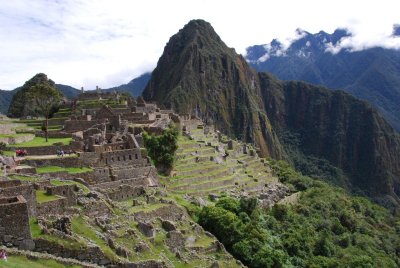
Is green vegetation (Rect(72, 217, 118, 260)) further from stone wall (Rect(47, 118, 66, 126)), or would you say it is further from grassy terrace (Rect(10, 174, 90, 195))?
stone wall (Rect(47, 118, 66, 126))

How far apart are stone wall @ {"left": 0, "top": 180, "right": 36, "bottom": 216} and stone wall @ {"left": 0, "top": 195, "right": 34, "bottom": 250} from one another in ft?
5.18

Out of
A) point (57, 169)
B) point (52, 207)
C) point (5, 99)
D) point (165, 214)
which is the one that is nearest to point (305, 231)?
point (165, 214)

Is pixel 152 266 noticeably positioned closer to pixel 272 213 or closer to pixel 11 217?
pixel 11 217

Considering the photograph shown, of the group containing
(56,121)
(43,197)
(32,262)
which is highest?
(56,121)

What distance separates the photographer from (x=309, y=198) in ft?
210

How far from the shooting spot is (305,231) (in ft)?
155

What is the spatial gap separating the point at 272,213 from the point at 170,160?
45.0ft

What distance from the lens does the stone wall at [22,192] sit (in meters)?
20.0

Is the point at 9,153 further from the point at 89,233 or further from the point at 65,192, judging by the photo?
the point at 89,233

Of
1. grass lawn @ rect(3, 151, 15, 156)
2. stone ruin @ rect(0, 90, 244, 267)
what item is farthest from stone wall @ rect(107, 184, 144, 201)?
grass lawn @ rect(3, 151, 15, 156)

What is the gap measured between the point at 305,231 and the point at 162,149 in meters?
17.0

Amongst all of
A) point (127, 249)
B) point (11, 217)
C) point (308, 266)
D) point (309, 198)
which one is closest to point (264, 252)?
point (308, 266)

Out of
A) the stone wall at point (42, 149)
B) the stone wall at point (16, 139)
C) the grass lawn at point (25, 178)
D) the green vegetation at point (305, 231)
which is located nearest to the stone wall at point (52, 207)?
the grass lawn at point (25, 178)

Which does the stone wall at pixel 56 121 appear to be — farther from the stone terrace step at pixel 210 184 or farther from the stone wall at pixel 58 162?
the stone wall at pixel 58 162
